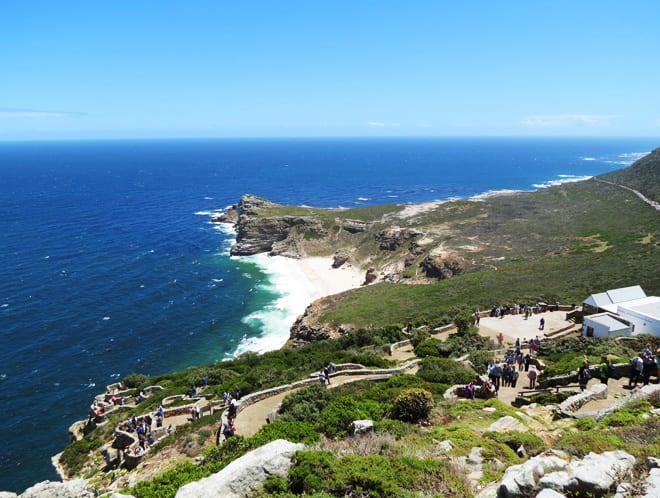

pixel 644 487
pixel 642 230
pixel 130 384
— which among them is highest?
pixel 644 487

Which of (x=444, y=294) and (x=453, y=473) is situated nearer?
(x=453, y=473)

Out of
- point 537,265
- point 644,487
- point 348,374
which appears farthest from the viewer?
point 537,265

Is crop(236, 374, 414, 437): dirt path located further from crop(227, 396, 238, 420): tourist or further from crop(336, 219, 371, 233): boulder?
crop(336, 219, 371, 233): boulder

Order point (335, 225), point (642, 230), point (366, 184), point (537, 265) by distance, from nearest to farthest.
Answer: point (537, 265)
point (642, 230)
point (335, 225)
point (366, 184)

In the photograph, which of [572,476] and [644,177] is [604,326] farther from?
[644,177]

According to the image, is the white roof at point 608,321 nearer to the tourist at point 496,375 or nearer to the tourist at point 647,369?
the tourist at point 647,369

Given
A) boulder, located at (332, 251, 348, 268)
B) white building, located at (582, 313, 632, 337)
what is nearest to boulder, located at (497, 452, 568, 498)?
white building, located at (582, 313, 632, 337)

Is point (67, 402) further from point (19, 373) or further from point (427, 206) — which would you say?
point (427, 206)

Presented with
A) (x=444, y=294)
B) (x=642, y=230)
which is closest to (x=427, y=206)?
(x=642, y=230)
